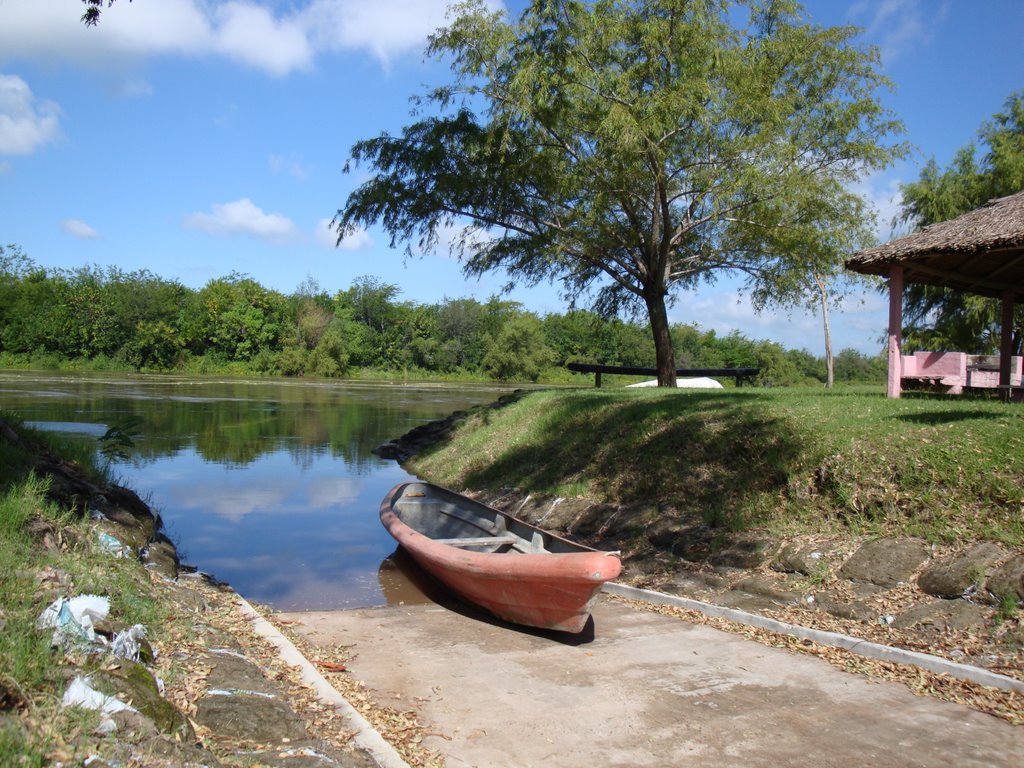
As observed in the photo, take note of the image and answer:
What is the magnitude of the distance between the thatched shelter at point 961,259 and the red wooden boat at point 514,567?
7033 mm

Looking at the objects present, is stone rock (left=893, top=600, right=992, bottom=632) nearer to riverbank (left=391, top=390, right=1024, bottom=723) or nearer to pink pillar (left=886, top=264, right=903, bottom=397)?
riverbank (left=391, top=390, right=1024, bottom=723)

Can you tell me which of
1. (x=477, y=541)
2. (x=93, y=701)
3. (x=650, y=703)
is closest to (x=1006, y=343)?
(x=477, y=541)

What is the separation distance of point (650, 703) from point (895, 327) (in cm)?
938

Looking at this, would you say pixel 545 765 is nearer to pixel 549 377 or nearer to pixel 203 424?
pixel 203 424

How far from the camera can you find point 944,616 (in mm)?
7074

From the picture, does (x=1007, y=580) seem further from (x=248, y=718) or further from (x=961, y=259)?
(x=961, y=259)

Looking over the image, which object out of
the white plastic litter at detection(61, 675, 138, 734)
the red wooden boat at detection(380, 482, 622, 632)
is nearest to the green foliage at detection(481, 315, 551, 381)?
the red wooden boat at detection(380, 482, 622, 632)

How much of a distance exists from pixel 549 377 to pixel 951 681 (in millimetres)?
70342

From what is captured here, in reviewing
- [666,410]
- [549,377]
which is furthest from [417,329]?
[666,410]

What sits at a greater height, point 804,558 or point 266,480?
point 804,558

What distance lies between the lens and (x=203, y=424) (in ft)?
94.1

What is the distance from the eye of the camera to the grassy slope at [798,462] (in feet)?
27.4

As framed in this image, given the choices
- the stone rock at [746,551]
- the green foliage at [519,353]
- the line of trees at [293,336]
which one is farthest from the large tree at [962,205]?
the green foliage at [519,353]

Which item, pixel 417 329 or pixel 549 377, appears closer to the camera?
pixel 549 377
